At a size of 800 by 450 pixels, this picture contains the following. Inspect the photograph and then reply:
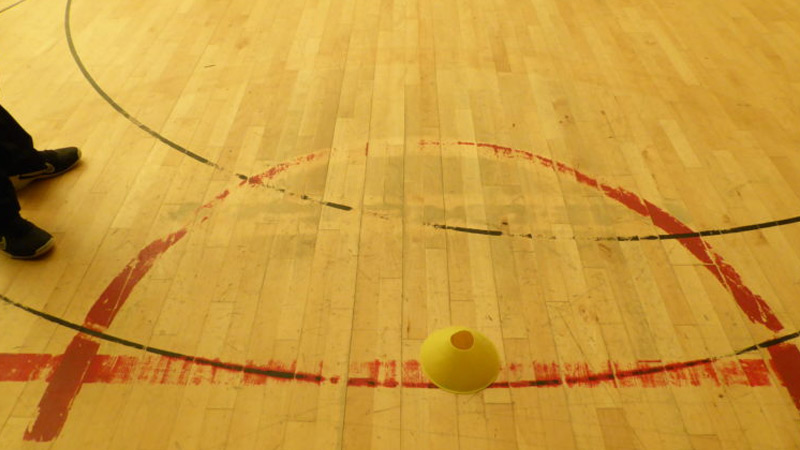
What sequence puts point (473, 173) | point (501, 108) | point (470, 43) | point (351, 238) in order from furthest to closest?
point (470, 43) < point (501, 108) < point (473, 173) < point (351, 238)

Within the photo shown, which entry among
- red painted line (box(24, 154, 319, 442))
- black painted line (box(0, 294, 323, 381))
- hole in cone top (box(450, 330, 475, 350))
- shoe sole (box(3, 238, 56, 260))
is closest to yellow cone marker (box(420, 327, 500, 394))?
hole in cone top (box(450, 330, 475, 350))

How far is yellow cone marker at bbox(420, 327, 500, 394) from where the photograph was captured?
1712 millimetres

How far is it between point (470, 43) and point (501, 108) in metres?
0.63

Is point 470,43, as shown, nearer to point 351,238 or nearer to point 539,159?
point 539,159

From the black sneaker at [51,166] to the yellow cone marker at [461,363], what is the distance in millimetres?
1739

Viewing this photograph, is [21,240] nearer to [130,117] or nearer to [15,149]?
[15,149]

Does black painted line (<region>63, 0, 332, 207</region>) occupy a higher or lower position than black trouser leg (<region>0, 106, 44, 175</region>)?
lower

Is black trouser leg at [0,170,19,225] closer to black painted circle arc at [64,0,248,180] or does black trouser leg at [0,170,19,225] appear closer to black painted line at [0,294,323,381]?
black painted line at [0,294,323,381]

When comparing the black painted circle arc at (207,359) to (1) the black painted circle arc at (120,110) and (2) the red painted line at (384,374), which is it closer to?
(2) the red painted line at (384,374)

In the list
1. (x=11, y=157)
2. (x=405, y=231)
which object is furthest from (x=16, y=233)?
(x=405, y=231)

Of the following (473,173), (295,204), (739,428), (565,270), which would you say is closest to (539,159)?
(473,173)

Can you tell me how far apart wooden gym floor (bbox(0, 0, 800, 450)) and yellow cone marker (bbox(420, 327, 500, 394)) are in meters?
0.04

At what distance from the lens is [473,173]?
7.84 feet

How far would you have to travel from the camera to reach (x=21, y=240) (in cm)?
209
